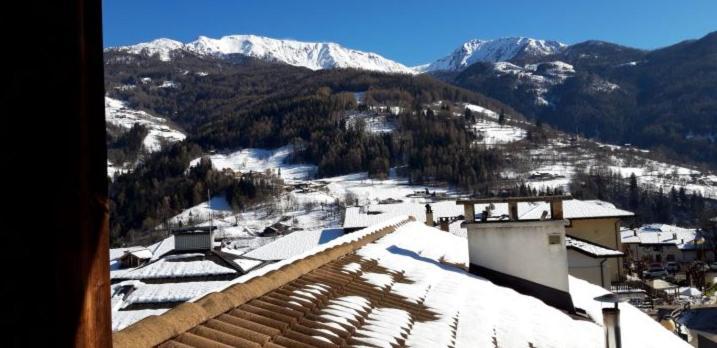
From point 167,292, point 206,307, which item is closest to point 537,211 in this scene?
point 167,292

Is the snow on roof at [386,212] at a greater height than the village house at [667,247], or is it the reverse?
the snow on roof at [386,212]

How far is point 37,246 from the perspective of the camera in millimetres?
814

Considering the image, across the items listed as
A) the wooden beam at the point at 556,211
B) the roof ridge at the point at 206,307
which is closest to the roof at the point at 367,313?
the roof ridge at the point at 206,307

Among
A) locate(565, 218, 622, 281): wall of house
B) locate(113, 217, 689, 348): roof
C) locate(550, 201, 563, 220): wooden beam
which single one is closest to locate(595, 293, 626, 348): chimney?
locate(113, 217, 689, 348): roof

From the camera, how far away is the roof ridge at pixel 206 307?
2.58 m

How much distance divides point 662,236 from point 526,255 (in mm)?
79647

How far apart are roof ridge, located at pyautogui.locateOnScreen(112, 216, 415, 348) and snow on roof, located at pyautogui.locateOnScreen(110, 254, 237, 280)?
14712 millimetres

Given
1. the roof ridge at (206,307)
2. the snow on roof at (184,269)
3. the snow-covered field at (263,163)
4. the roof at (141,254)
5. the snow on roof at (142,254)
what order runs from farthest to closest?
the snow-covered field at (263,163) → the snow on roof at (142,254) → the roof at (141,254) → the snow on roof at (184,269) → the roof ridge at (206,307)

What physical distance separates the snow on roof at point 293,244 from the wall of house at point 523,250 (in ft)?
82.7

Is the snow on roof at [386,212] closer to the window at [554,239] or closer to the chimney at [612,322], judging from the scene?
the window at [554,239]

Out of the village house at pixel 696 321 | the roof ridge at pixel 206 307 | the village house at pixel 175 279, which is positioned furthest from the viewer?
the village house at pixel 696 321

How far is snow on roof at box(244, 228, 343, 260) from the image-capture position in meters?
33.1

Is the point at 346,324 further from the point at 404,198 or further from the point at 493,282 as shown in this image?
the point at 404,198

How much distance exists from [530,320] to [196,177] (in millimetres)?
158814
